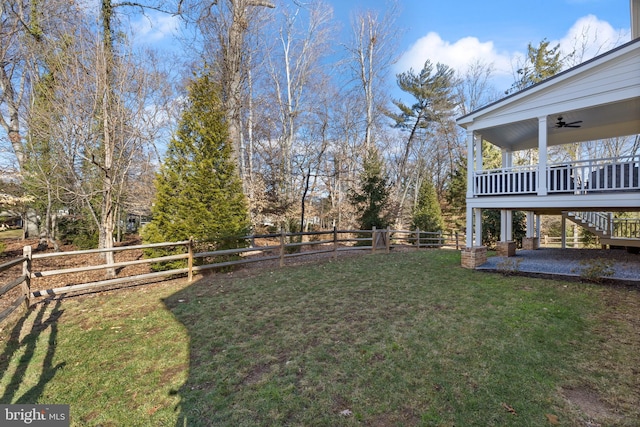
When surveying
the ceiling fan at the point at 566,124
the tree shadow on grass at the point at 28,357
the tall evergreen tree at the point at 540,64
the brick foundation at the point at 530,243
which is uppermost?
the tall evergreen tree at the point at 540,64

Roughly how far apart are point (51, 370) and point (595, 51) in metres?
26.4

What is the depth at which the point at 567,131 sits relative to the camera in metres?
9.35

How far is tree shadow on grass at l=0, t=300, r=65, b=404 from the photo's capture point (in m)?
2.64

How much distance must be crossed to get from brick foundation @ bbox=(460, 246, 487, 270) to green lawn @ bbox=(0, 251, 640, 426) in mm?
2241

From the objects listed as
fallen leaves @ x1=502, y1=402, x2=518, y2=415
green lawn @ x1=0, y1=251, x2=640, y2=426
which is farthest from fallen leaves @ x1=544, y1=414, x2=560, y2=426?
fallen leaves @ x1=502, y1=402, x2=518, y2=415

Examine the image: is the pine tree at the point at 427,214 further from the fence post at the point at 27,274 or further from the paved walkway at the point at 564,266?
the fence post at the point at 27,274

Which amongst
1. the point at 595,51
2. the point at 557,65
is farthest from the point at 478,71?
the point at 595,51

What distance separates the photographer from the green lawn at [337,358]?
7.80ft

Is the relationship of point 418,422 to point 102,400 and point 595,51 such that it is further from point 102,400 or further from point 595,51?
point 595,51

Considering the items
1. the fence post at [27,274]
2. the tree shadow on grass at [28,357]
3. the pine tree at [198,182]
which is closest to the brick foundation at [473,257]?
the pine tree at [198,182]

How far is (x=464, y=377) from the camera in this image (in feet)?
9.11

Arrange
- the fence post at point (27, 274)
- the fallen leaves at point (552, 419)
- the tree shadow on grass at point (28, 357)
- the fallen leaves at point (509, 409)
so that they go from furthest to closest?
the fence post at point (27, 274)
the tree shadow on grass at point (28, 357)
the fallen leaves at point (509, 409)
the fallen leaves at point (552, 419)

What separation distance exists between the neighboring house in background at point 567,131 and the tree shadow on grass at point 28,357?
8.42 m

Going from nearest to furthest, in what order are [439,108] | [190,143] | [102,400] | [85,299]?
[102,400] < [85,299] < [190,143] < [439,108]
